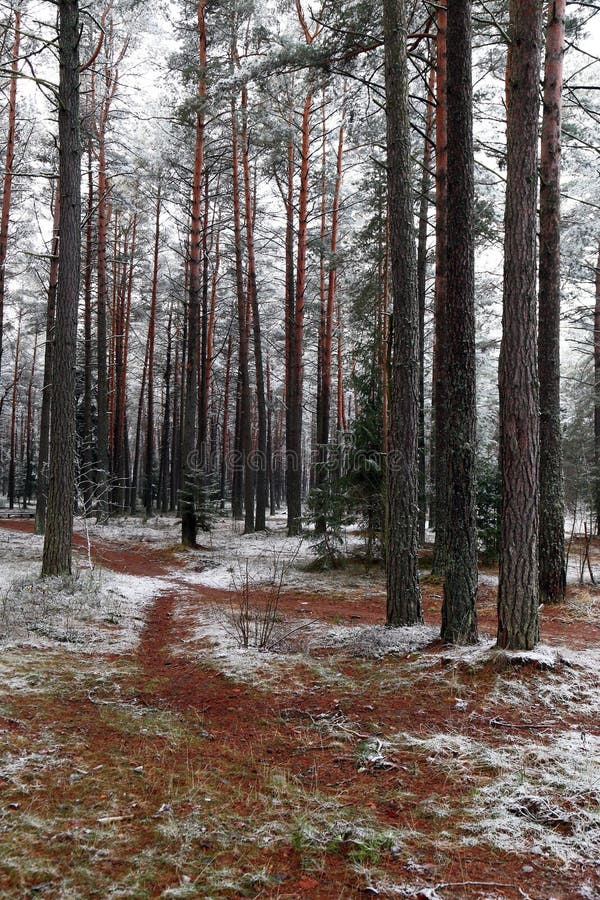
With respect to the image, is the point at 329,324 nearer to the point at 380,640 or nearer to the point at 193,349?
the point at 193,349

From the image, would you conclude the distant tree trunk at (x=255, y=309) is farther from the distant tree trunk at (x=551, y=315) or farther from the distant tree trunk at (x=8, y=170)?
the distant tree trunk at (x=551, y=315)

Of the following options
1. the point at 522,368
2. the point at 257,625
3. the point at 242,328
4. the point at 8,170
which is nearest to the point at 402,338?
the point at 522,368

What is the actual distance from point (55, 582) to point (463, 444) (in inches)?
228

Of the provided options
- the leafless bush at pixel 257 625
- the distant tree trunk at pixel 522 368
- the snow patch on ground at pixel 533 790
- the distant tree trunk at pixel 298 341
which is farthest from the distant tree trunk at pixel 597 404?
the snow patch on ground at pixel 533 790

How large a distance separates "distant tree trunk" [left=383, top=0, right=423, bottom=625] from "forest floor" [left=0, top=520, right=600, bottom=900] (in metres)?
0.59

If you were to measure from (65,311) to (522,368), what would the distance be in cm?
656

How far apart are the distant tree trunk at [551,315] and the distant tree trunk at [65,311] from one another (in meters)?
7.13

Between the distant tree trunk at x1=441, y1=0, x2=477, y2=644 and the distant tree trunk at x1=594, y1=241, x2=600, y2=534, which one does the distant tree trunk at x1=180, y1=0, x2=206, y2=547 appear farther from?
the distant tree trunk at x1=594, y1=241, x2=600, y2=534

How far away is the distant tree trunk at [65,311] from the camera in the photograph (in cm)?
783

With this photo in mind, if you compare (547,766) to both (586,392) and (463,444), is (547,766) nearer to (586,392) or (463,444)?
(463,444)

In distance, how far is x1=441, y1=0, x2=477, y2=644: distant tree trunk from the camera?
17.4 feet

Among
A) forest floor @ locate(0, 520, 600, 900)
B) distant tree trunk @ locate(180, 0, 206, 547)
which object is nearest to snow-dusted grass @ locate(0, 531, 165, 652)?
forest floor @ locate(0, 520, 600, 900)

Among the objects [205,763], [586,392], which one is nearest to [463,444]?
[205,763]

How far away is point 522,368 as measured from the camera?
15.6 ft
